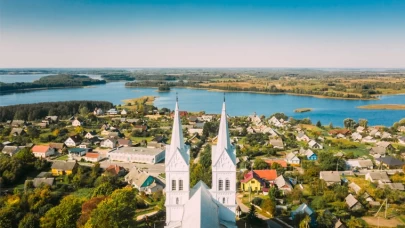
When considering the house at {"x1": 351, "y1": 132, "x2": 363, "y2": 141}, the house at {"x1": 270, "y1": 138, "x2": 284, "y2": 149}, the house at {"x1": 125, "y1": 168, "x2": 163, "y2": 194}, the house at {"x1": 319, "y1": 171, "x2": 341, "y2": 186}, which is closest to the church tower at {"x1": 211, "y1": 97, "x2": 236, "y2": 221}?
the house at {"x1": 125, "y1": 168, "x2": 163, "y2": 194}

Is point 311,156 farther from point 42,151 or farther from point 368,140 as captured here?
point 42,151

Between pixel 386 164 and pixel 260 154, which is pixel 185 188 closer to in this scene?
pixel 260 154

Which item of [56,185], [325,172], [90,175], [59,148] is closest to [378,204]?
[325,172]

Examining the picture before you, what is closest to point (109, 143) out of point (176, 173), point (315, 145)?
point (315, 145)

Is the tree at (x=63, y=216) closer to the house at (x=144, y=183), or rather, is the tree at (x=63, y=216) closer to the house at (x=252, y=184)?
the house at (x=144, y=183)

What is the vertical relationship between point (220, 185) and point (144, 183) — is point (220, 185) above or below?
above

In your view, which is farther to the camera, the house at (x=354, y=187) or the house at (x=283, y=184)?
the house at (x=283, y=184)

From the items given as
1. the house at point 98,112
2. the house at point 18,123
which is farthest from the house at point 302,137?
the house at point 18,123
